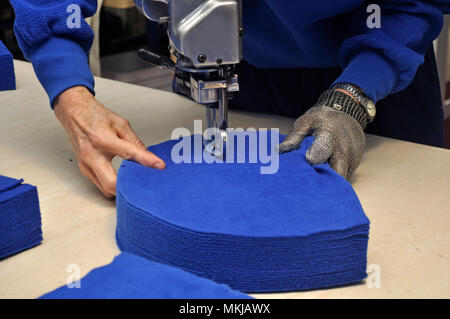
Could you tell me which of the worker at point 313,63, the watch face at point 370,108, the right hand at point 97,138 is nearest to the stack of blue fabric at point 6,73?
the worker at point 313,63

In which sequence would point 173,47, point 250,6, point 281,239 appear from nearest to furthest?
point 281,239 → point 173,47 → point 250,6

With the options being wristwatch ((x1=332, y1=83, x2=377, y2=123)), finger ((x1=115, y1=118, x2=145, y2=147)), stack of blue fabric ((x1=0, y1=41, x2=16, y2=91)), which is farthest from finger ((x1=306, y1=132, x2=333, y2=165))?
stack of blue fabric ((x1=0, y1=41, x2=16, y2=91))

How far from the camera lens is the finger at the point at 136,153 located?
2.81 feet

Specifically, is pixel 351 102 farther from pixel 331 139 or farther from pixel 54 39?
pixel 54 39

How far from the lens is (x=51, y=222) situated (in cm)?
86

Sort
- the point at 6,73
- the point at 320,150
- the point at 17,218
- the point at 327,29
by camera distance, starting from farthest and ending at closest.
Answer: the point at 6,73
the point at 327,29
the point at 320,150
the point at 17,218

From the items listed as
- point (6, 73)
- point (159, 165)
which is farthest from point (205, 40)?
point (6, 73)

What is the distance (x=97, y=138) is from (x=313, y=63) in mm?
476

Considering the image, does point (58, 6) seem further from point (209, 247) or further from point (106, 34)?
point (106, 34)

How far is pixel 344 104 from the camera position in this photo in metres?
0.97

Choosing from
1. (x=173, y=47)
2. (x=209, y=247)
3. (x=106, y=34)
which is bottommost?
(x=106, y=34)
